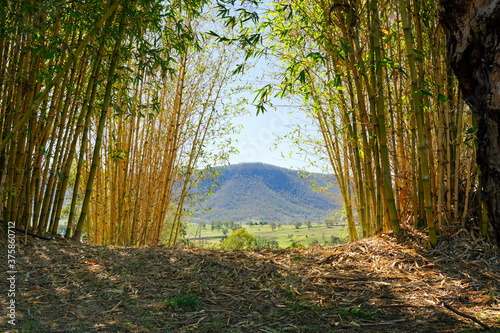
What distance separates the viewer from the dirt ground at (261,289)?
1.50 meters

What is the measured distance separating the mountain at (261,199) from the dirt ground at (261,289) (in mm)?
26478

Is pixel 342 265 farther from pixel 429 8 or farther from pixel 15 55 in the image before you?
pixel 15 55

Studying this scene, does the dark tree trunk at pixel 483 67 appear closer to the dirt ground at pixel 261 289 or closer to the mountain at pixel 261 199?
the dirt ground at pixel 261 289

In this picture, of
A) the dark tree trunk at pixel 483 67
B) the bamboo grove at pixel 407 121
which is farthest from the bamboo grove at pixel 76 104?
the dark tree trunk at pixel 483 67

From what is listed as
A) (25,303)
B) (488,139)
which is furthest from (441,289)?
(25,303)

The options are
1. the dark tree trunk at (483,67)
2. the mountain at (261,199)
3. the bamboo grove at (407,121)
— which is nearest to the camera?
the dark tree trunk at (483,67)

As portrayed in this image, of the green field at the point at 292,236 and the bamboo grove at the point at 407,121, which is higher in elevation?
the bamboo grove at the point at 407,121

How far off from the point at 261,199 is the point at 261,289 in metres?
31.4

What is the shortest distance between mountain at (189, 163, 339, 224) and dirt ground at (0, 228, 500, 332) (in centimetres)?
2648

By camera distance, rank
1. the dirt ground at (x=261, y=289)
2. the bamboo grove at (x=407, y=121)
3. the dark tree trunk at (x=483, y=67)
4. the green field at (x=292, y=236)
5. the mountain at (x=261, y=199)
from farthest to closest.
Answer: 1. the mountain at (x=261, y=199)
2. the green field at (x=292, y=236)
3. the bamboo grove at (x=407, y=121)
4. the dirt ground at (x=261, y=289)
5. the dark tree trunk at (x=483, y=67)

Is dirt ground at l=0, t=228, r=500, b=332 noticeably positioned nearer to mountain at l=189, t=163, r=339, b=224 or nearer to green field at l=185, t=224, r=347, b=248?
green field at l=185, t=224, r=347, b=248

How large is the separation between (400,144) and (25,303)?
2.59 m

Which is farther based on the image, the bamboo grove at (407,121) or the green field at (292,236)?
the green field at (292,236)

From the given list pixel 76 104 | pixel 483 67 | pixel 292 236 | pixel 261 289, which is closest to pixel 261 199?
pixel 292 236
